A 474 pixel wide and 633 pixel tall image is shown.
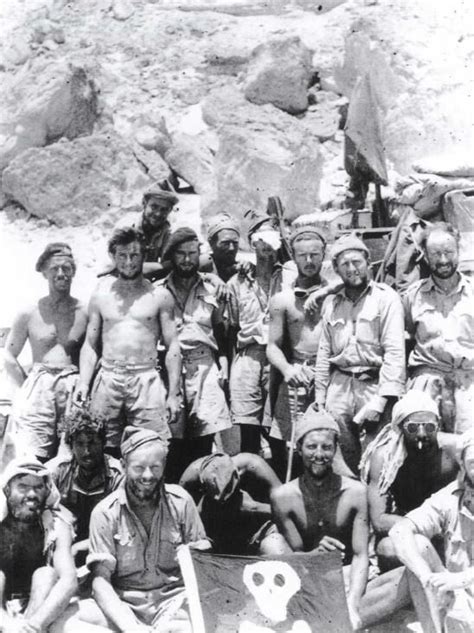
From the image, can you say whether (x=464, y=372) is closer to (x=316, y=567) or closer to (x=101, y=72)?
(x=316, y=567)

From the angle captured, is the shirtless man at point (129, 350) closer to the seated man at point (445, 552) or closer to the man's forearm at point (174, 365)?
the man's forearm at point (174, 365)

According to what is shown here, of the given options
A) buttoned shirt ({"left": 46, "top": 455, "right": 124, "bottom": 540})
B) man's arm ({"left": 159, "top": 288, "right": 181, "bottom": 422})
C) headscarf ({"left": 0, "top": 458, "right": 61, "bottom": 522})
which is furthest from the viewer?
man's arm ({"left": 159, "top": 288, "right": 181, "bottom": 422})

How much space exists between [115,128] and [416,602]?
15.3 metres

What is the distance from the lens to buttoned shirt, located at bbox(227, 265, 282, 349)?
6.66m

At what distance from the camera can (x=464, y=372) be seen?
580cm

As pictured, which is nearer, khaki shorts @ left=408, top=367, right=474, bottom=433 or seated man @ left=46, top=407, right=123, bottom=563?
seated man @ left=46, top=407, right=123, bottom=563

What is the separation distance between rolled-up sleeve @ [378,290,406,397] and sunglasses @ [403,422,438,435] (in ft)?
1.36

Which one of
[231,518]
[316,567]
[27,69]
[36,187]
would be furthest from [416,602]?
[27,69]

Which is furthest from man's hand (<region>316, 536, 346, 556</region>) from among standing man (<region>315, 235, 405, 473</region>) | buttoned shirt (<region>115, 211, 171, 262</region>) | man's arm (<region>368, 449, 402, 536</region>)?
buttoned shirt (<region>115, 211, 171, 262</region>)

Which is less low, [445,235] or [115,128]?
[445,235]

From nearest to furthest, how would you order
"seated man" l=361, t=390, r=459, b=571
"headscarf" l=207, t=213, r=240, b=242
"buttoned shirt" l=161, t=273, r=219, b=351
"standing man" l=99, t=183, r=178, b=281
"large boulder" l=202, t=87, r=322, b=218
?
"seated man" l=361, t=390, r=459, b=571, "buttoned shirt" l=161, t=273, r=219, b=351, "headscarf" l=207, t=213, r=240, b=242, "standing man" l=99, t=183, r=178, b=281, "large boulder" l=202, t=87, r=322, b=218

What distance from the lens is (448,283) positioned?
5871 millimetres

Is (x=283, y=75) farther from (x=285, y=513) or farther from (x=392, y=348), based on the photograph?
(x=285, y=513)

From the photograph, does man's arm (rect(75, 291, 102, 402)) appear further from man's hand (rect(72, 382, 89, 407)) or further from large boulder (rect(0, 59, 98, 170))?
large boulder (rect(0, 59, 98, 170))
